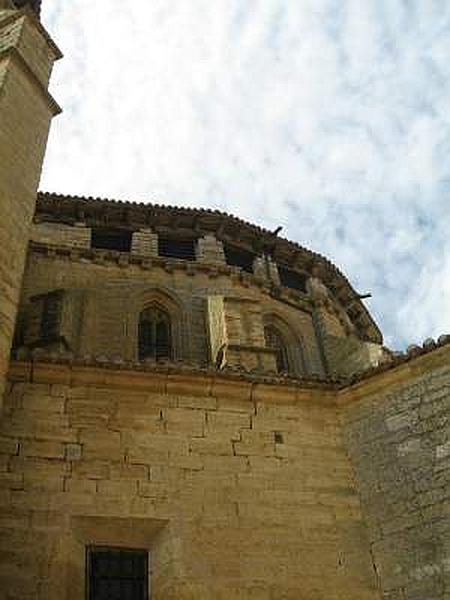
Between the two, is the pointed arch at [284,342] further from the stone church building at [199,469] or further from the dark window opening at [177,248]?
the stone church building at [199,469]

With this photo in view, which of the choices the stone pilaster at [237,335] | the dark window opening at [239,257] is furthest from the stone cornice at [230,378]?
the dark window opening at [239,257]

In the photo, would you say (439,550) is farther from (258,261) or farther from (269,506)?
(258,261)

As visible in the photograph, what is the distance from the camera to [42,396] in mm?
7602

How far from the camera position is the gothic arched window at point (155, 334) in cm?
1264

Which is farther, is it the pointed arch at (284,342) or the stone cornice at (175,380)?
the pointed arch at (284,342)

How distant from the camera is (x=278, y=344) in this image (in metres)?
14.1

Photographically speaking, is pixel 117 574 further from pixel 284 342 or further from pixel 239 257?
pixel 239 257

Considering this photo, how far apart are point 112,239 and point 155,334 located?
2.85 meters

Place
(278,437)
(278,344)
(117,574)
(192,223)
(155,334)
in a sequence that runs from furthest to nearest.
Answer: (192,223)
(278,344)
(155,334)
(278,437)
(117,574)

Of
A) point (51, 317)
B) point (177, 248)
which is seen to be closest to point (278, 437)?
point (51, 317)

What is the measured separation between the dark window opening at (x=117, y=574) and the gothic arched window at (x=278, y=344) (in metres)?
6.92

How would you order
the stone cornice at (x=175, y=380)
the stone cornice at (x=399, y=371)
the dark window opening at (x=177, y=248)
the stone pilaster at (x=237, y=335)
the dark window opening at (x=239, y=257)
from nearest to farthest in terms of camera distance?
the stone cornice at (x=175, y=380) → the stone cornice at (x=399, y=371) → the stone pilaster at (x=237, y=335) → the dark window opening at (x=177, y=248) → the dark window opening at (x=239, y=257)

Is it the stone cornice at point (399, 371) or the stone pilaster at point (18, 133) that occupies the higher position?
the stone pilaster at point (18, 133)

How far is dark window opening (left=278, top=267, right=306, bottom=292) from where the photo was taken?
15798 mm
